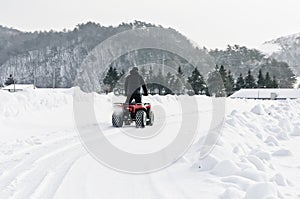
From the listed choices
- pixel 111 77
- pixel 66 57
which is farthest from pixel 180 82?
pixel 66 57

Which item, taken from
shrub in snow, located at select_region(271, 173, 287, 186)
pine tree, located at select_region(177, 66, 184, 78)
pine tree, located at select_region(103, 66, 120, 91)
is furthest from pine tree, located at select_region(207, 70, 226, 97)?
shrub in snow, located at select_region(271, 173, 287, 186)

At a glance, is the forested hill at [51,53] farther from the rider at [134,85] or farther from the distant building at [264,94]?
the rider at [134,85]

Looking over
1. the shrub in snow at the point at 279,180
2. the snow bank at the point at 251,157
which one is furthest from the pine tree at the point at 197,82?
the shrub in snow at the point at 279,180

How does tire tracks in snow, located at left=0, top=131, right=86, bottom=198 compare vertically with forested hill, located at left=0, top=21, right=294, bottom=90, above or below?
below

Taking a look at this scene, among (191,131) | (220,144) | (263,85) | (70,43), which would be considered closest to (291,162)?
(220,144)

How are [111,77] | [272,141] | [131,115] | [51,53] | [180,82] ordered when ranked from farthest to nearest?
[51,53] → [111,77] → [180,82] → [131,115] → [272,141]

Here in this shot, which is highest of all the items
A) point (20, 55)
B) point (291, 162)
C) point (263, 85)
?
point (20, 55)

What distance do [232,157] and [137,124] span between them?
6126mm

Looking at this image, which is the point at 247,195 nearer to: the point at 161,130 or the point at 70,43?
the point at 161,130

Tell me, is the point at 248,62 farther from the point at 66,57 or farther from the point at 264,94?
the point at 66,57

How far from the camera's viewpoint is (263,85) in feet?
269

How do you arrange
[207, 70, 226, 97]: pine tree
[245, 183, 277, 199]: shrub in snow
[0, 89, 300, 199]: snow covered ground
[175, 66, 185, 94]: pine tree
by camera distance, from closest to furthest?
1. [245, 183, 277, 199]: shrub in snow
2. [0, 89, 300, 199]: snow covered ground
3. [175, 66, 185, 94]: pine tree
4. [207, 70, 226, 97]: pine tree

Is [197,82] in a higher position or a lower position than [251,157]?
higher

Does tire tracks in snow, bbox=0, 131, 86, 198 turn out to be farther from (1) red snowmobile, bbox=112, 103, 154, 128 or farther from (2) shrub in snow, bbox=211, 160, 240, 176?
(1) red snowmobile, bbox=112, 103, 154, 128
